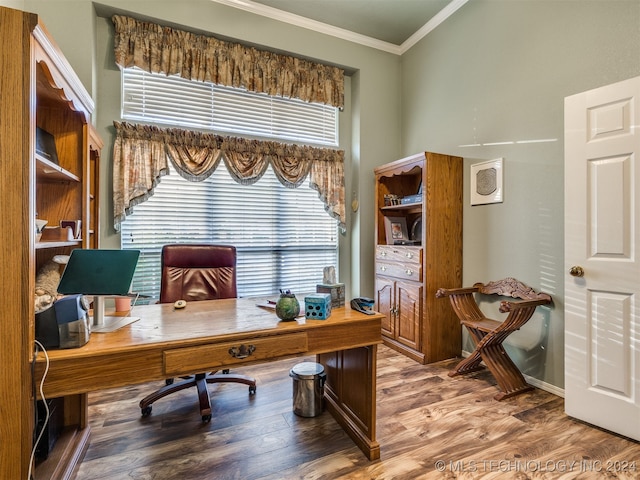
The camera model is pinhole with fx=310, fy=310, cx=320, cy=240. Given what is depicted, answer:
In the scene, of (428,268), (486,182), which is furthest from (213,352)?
(486,182)

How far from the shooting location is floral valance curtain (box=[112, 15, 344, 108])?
2826mm

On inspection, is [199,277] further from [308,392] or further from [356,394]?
[356,394]

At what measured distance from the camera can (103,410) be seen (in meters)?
2.12

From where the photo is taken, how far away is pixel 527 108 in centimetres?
253

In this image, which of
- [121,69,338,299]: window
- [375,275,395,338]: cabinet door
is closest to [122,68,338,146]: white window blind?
[121,69,338,299]: window

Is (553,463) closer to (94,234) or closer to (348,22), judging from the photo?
(94,234)

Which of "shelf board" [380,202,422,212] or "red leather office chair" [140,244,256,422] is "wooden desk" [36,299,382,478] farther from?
"shelf board" [380,202,422,212]

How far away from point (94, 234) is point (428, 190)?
294 centimetres

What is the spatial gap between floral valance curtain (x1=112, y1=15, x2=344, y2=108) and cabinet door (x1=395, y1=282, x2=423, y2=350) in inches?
90.4

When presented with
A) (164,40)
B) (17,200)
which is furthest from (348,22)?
(17,200)

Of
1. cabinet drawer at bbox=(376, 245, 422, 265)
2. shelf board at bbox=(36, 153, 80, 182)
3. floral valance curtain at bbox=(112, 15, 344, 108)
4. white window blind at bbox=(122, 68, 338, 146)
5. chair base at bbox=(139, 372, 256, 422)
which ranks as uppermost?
floral valance curtain at bbox=(112, 15, 344, 108)

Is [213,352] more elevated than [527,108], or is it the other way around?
[527,108]

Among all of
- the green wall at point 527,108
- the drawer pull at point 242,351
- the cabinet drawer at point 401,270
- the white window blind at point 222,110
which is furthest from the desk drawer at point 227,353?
the white window blind at point 222,110

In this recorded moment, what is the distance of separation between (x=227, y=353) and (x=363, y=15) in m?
3.59
